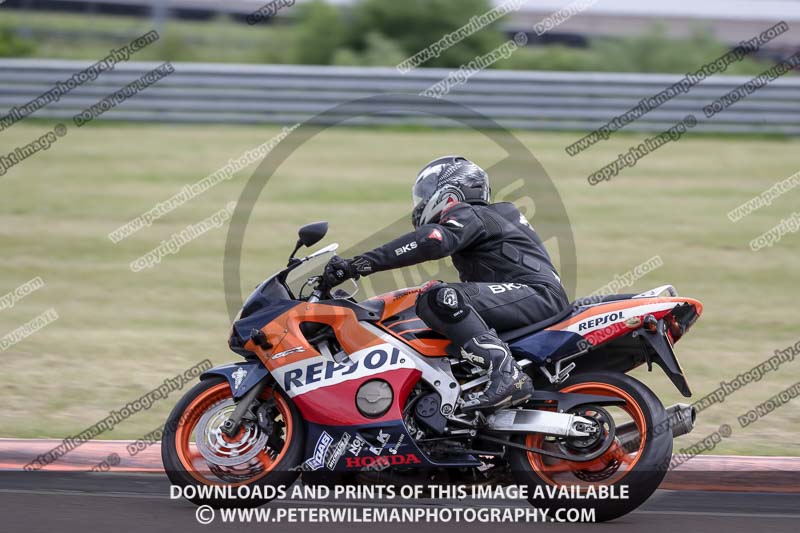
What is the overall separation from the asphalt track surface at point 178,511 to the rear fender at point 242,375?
26.8 inches

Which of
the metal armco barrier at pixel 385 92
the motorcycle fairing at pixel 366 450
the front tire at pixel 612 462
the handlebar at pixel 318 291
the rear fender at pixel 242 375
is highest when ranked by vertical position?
the metal armco barrier at pixel 385 92

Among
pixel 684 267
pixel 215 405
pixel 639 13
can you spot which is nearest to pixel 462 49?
pixel 639 13

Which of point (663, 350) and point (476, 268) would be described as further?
point (476, 268)

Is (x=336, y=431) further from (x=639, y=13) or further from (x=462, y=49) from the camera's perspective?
(x=639, y=13)

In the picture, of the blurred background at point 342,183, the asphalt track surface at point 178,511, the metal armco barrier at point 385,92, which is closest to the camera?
the asphalt track surface at point 178,511

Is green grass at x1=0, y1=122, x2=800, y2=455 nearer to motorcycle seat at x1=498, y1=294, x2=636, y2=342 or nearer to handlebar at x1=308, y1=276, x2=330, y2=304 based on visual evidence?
motorcycle seat at x1=498, y1=294, x2=636, y2=342

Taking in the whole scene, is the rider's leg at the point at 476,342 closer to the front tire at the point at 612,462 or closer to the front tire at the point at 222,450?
the front tire at the point at 612,462

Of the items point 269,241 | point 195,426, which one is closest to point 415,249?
point 195,426

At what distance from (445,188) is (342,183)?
935cm

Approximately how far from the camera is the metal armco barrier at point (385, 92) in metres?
16.8

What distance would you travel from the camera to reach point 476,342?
225 inches

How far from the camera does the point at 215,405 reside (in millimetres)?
5973

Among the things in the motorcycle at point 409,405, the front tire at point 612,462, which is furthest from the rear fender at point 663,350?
the front tire at point 612,462

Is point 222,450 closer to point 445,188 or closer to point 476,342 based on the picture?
point 476,342
